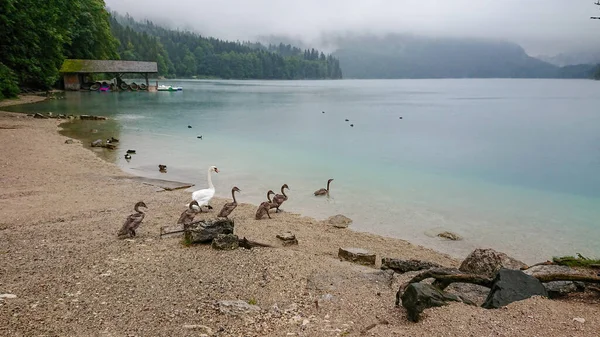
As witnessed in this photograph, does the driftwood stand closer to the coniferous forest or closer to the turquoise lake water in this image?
the turquoise lake water

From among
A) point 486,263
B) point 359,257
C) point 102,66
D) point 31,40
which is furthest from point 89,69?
point 486,263

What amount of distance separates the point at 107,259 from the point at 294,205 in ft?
24.7

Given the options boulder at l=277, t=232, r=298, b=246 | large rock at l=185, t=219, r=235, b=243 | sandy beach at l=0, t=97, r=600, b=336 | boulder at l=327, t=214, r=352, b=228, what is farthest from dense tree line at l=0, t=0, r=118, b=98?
boulder at l=277, t=232, r=298, b=246

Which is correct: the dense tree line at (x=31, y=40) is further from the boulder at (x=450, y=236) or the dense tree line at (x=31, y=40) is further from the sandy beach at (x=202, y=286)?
the boulder at (x=450, y=236)

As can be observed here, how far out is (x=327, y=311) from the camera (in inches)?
222

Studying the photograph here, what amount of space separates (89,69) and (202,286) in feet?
208

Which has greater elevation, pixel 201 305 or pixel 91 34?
pixel 91 34

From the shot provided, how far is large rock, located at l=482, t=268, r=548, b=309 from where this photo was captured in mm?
5176

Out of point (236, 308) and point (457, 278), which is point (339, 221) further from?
point (236, 308)

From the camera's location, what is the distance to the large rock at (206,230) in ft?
27.0

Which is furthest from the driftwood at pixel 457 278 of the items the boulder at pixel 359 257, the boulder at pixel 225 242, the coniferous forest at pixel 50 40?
the coniferous forest at pixel 50 40

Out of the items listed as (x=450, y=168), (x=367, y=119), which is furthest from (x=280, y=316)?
(x=367, y=119)

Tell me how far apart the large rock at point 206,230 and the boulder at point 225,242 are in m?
0.24

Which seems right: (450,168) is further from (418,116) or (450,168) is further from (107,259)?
(418,116)
